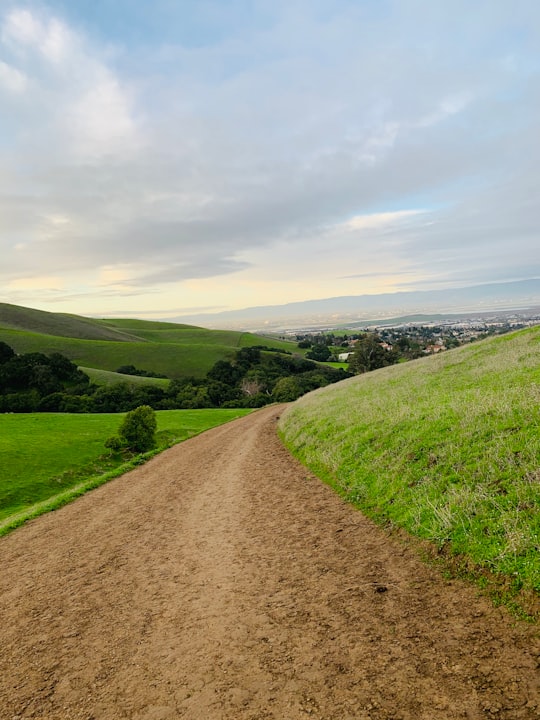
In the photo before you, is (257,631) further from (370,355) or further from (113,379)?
(113,379)

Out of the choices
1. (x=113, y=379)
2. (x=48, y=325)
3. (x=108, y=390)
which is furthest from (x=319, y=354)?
(x=48, y=325)

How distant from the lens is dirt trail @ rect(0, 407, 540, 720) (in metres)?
4.84

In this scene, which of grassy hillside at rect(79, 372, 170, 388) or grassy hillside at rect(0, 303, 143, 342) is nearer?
Answer: grassy hillside at rect(79, 372, 170, 388)

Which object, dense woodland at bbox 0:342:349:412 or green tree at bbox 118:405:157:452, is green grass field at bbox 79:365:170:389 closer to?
dense woodland at bbox 0:342:349:412

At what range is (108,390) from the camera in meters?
71.8

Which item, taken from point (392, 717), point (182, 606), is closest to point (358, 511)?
point (182, 606)

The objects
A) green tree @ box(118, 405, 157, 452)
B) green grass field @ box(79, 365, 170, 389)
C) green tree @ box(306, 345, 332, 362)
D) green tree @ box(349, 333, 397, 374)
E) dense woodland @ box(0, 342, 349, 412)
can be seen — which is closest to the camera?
green tree @ box(118, 405, 157, 452)

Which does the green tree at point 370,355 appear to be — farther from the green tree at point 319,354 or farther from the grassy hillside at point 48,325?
the grassy hillside at point 48,325

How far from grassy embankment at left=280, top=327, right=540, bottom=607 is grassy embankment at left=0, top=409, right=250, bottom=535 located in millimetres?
13561

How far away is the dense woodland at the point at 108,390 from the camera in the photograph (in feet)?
207

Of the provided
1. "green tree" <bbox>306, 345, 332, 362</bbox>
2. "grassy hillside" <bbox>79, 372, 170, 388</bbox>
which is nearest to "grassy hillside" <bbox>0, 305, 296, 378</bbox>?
"grassy hillside" <bbox>79, 372, 170, 388</bbox>

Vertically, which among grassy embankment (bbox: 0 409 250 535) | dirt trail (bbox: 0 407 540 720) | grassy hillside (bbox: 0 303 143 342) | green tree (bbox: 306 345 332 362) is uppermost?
grassy hillside (bbox: 0 303 143 342)

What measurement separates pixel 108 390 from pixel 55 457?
44.5m

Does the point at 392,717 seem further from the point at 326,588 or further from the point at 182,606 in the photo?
the point at 182,606
